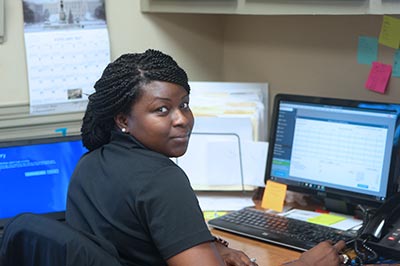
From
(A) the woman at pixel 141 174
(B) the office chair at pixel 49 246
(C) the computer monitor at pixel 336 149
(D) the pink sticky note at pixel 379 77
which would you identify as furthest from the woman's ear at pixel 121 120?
(D) the pink sticky note at pixel 379 77

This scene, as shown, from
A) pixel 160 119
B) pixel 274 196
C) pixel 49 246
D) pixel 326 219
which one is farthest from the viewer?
pixel 274 196

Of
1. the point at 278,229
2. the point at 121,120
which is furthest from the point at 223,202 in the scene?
the point at 121,120

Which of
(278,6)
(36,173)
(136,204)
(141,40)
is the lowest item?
(36,173)

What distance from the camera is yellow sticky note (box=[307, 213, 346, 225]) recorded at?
6.24ft

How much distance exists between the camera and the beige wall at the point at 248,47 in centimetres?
207

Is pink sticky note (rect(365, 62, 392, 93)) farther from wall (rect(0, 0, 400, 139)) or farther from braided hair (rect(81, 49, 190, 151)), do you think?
braided hair (rect(81, 49, 190, 151))

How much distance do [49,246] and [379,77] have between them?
1311 millimetres

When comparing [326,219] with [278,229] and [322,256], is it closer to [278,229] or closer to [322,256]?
[278,229]

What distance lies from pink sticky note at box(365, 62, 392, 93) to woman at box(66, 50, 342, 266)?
2.92 ft

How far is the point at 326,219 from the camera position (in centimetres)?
193

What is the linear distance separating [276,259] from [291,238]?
0.12 meters

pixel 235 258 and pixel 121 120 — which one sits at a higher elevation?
pixel 121 120

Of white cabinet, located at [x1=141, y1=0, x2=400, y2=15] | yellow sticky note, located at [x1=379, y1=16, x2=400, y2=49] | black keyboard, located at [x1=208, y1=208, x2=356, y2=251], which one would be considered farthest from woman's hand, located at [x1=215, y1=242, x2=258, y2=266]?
yellow sticky note, located at [x1=379, y1=16, x2=400, y2=49]

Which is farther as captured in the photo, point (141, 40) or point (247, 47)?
point (247, 47)
